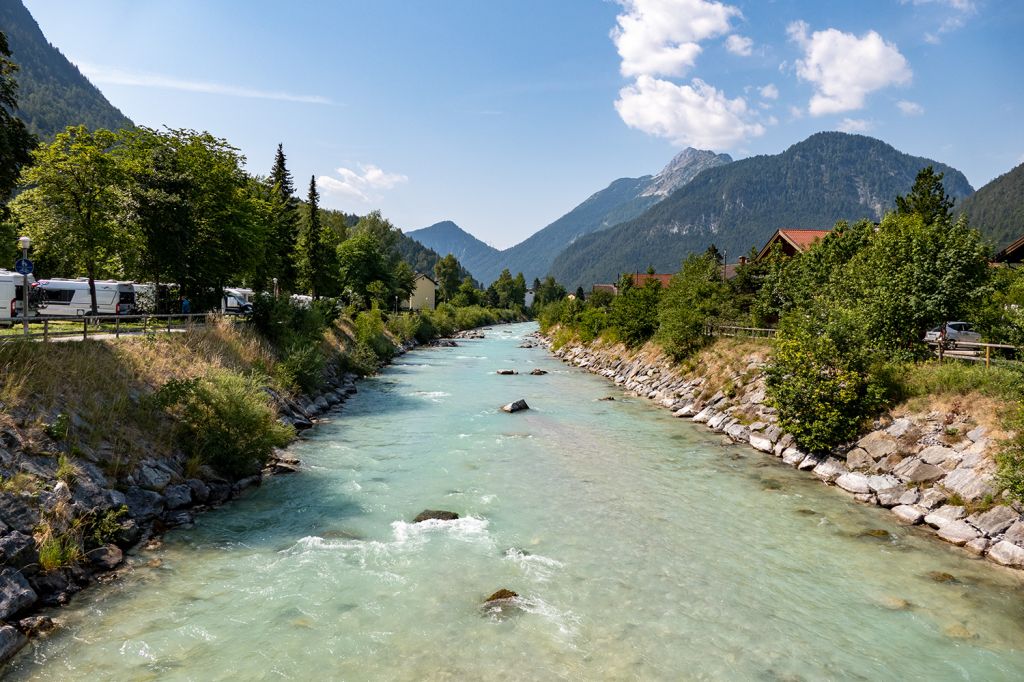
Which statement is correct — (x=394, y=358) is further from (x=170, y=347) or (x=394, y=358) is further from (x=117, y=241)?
(x=170, y=347)

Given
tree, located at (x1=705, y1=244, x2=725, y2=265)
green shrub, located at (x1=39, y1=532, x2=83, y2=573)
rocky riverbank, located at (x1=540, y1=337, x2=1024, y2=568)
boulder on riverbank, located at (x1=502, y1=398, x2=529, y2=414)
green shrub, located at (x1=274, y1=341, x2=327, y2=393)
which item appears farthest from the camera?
tree, located at (x1=705, y1=244, x2=725, y2=265)

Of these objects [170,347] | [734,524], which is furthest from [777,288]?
[170,347]

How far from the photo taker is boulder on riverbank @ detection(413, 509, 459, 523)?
13617mm

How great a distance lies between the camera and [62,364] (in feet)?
47.8

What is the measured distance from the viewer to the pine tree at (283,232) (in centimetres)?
4775

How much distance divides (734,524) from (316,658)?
10166 mm

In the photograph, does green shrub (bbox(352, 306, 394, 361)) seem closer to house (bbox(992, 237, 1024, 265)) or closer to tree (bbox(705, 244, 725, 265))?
tree (bbox(705, 244, 725, 265))

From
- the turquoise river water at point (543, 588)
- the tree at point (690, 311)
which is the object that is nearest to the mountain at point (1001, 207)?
the tree at point (690, 311)

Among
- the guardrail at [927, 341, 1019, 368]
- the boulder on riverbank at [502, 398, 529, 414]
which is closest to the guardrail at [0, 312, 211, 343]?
the boulder on riverbank at [502, 398, 529, 414]

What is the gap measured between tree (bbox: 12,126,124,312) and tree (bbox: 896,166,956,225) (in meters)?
44.4

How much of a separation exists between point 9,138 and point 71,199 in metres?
9.55

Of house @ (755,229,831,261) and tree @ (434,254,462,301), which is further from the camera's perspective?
tree @ (434,254,462,301)

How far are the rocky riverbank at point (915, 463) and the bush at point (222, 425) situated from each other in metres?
17.2

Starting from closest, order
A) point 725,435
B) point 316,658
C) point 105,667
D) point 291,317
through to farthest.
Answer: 1. point 105,667
2. point 316,658
3. point 725,435
4. point 291,317
